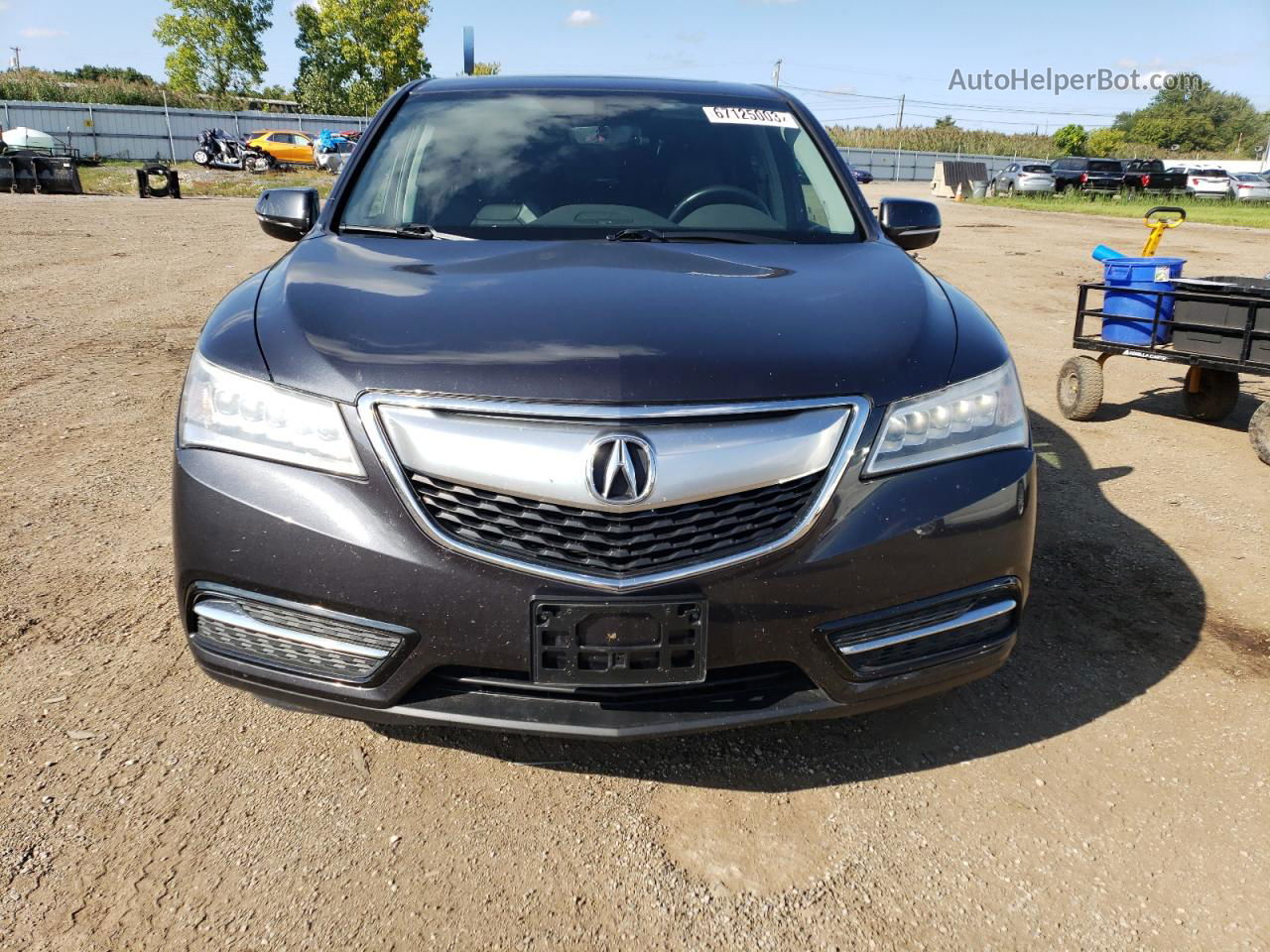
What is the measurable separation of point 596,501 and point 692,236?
1.35 metres

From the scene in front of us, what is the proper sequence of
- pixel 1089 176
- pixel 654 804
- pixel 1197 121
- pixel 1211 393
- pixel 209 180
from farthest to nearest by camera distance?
pixel 1197 121
pixel 1089 176
pixel 209 180
pixel 1211 393
pixel 654 804

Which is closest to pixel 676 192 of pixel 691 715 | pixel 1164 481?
pixel 691 715

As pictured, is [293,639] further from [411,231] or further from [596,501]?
[411,231]

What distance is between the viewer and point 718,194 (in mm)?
3197

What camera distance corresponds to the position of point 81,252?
12.0m

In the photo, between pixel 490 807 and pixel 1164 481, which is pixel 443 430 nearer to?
pixel 490 807

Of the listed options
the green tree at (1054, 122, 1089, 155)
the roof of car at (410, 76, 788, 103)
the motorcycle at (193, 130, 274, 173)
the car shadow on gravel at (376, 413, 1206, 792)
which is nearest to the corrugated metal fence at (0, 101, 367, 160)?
the motorcycle at (193, 130, 274, 173)

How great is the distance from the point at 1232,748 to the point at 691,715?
57.9 inches

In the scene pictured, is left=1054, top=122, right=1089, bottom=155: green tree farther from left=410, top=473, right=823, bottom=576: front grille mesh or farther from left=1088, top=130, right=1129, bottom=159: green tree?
left=410, top=473, right=823, bottom=576: front grille mesh

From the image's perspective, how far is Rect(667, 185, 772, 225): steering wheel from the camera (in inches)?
123

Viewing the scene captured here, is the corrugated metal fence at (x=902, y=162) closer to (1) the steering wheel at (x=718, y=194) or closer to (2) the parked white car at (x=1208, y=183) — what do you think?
(2) the parked white car at (x=1208, y=183)

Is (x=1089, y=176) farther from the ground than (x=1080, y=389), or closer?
farther from the ground

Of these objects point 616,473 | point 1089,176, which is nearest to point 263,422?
point 616,473

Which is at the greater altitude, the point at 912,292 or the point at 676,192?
the point at 676,192
